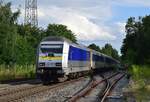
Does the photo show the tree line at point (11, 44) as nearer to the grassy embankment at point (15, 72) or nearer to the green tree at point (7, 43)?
the green tree at point (7, 43)

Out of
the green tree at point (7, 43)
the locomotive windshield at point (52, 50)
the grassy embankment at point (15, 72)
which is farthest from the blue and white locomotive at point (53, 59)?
the green tree at point (7, 43)

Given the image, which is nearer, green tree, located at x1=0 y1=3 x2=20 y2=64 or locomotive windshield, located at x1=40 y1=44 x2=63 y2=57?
locomotive windshield, located at x1=40 y1=44 x2=63 y2=57

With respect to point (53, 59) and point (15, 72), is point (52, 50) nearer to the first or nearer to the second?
point (53, 59)

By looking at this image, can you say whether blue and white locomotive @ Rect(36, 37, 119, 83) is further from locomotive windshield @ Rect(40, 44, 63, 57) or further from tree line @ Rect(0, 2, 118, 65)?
tree line @ Rect(0, 2, 118, 65)

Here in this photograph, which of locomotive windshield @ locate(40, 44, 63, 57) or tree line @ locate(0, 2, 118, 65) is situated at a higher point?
tree line @ locate(0, 2, 118, 65)

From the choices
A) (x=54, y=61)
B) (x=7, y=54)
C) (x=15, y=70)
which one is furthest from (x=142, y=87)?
(x=7, y=54)

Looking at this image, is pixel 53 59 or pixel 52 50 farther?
pixel 52 50

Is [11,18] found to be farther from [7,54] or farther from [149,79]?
[149,79]

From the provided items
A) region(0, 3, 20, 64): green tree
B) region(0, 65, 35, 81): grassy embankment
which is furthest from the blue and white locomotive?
region(0, 3, 20, 64): green tree

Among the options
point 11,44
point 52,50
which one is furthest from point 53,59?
point 11,44

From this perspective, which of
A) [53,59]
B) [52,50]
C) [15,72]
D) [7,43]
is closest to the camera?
[53,59]

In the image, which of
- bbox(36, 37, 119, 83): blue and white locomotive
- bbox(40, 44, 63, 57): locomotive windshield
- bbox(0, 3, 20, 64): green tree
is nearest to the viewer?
bbox(36, 37, 119, 83): blue and white locomotive

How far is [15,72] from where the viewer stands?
45250 mm

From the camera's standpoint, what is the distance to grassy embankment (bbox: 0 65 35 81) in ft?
136
